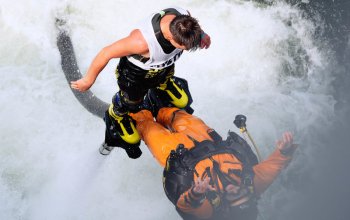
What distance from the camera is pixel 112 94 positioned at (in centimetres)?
485

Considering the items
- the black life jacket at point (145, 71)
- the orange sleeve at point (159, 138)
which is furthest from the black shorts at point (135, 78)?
the orange sleeve at point (159, 138)

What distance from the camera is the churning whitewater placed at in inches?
165

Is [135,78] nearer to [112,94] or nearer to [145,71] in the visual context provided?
[145,71]

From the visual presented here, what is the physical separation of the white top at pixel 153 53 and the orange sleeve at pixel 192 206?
0.90 m

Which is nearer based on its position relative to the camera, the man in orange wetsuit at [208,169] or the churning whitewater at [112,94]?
the man in orange wetsuit at [208,169]

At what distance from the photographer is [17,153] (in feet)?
13.8

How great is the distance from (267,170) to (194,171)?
0.66m

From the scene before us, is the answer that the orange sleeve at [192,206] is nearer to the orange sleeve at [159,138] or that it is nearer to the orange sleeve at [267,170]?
the orange sleeve at [159,138]

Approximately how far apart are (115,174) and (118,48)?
231cm

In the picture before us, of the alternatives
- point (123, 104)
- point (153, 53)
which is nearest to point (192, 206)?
point (123, 104)

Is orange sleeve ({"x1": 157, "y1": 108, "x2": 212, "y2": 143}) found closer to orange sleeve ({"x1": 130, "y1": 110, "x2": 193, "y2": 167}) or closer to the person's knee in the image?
orange sleeve ({"x1": 130, "y1": 110, "x2": 193, "y2": 167})

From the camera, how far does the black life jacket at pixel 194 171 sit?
2.94 meters

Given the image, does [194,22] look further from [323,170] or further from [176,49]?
[323,170]

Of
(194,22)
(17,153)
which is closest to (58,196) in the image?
(17,153)
